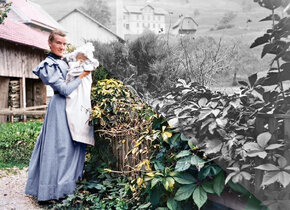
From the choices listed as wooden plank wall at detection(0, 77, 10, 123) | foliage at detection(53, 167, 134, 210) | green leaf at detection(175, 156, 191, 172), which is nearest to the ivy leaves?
green leaf at detection(175, 156, 191, 172)

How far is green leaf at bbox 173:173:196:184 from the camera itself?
1813 mm

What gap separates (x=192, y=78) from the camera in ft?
3.55

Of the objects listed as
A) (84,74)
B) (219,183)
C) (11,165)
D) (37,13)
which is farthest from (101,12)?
(11,165)

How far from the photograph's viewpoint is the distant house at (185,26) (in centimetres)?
88

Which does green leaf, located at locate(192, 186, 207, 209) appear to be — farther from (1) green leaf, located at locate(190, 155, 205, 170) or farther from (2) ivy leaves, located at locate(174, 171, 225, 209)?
(1) green leaf, located at locate(190, 155, 205, 170)

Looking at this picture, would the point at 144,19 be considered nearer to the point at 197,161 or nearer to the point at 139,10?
the point at 139,10

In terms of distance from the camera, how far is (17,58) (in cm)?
909

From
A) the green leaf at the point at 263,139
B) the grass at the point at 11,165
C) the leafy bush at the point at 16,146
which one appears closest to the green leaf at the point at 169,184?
the green leaf at the point at 263,139

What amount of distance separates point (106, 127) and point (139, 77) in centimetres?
233

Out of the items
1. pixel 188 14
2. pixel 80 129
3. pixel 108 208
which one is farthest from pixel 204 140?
pixel 80 129

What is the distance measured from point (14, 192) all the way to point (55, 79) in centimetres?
167

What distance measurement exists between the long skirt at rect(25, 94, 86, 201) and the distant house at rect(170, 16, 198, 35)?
2.47 m

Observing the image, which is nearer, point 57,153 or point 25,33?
point 57,153

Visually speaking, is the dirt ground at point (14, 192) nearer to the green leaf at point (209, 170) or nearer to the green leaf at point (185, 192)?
the green leaf at point (185, 192)
